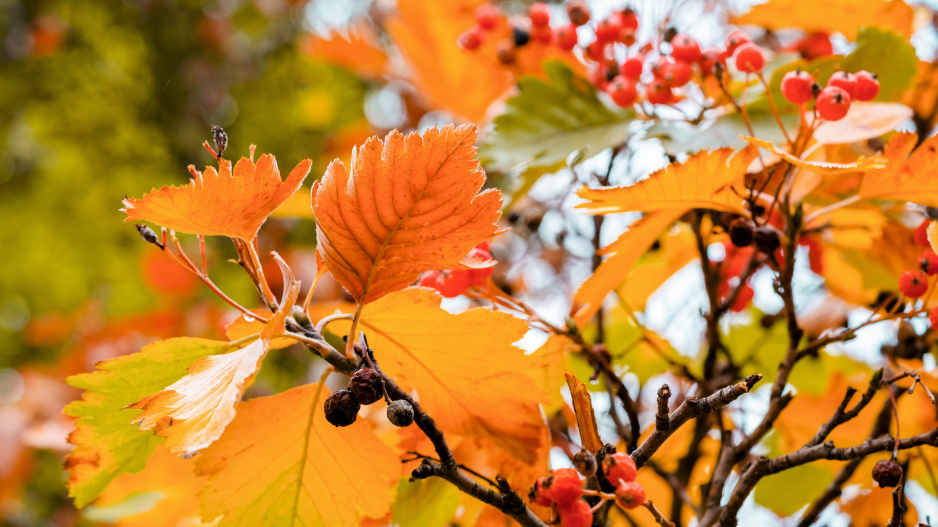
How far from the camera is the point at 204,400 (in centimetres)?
39

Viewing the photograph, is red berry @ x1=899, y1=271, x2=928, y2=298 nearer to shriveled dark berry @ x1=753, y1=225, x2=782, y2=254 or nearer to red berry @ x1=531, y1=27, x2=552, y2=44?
shriveled dark berry @ x1=753, y1=225, x2=782, y2=254

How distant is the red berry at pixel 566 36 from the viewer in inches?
36.7

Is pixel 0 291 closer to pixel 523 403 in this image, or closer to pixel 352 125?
pixel 352 125

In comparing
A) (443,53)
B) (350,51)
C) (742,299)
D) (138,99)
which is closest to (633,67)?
(742,299)

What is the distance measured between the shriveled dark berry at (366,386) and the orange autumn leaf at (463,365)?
93mm

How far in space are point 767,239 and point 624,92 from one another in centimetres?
25

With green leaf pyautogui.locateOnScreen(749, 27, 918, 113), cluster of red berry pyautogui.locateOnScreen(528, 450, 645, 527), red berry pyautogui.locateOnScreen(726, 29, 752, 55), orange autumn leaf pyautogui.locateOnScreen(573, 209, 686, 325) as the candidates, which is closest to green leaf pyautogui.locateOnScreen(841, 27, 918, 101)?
green leaf pyautogui.locateOnScreen(749, 27, 918, 113)

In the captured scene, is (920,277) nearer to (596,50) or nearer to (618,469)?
(618,469)

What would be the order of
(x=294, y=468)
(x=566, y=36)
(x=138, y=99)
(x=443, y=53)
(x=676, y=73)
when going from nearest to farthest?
(x=294, y=468) → (x=676, y=73) → (x=566, y=36) → (x=443, y=53) → (x=138, y=99)

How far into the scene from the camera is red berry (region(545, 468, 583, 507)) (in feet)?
1.43

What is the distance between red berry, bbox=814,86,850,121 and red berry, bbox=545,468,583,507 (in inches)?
14.7

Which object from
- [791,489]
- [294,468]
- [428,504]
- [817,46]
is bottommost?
[791,489]

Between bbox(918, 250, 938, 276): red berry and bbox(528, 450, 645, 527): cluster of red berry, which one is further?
bbox(918, 250, 938, 276): red berry

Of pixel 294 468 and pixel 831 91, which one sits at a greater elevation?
pixel 831 91
